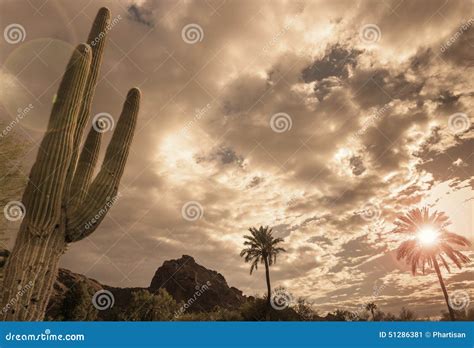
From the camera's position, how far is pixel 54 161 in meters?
8.69

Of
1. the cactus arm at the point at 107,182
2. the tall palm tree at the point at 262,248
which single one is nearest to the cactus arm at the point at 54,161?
the cactus arm at the point at 107,182

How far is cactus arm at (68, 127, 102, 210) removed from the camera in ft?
31.5

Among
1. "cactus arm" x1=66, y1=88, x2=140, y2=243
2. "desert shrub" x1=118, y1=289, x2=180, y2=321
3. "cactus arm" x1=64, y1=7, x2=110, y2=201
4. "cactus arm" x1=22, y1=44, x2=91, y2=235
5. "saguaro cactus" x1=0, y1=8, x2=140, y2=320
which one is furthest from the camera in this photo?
"desert shrub" x1=118, y1=289, x2=180, y2=321

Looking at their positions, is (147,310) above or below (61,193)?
above

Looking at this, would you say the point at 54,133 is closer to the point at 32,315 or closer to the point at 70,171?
the point at 70,171

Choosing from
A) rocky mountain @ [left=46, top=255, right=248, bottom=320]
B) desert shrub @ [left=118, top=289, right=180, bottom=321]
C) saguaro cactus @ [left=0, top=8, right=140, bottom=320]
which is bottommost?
Answer: saguaro cactus @ [left=0, top=8, right=140, bottom=320]

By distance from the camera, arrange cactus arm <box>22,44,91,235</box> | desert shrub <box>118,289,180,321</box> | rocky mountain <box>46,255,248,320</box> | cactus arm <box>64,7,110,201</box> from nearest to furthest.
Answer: cactus arm <box>22,44,91,235</box> < cactus arm <box>64,7,110,201</box> < desert shrub <box>118,289,180,321</box> < rocky mountain <box>46,255,248,320</box>

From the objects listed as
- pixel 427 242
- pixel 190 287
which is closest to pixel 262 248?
pixel 427 242

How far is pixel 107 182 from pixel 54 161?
64.6 inches

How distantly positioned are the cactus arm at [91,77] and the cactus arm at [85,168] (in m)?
0.15

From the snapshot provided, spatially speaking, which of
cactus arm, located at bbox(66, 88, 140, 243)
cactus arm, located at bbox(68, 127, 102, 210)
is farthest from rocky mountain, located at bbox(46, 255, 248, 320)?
cactus arm, located at bbox(66, 88, 140, 243)

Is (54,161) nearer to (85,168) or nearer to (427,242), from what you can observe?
(85,168)

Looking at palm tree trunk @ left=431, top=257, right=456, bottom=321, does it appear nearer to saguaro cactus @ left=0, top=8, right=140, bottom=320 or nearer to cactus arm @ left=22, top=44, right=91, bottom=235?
saguaro cactus @ left=0, top=8, right=140, bottom=320

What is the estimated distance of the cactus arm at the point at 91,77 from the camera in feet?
31.8
